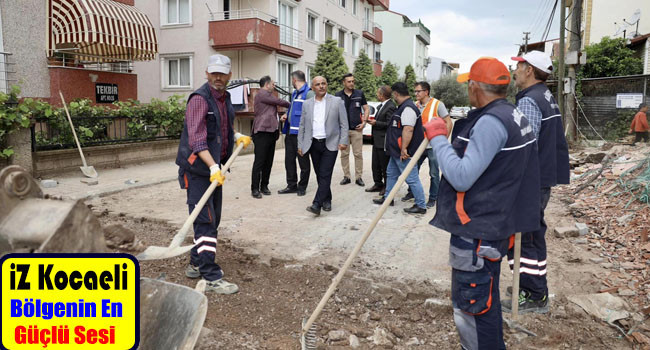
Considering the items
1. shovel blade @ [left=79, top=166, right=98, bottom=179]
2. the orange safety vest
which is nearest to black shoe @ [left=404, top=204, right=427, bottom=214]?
the orange safety vest

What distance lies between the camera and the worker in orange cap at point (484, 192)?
2.53m

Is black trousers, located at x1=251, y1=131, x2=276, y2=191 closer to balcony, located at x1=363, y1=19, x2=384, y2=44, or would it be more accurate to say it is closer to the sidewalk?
the sidewalk

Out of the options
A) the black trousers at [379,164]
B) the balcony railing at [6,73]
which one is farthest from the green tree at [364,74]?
the black trousers at [379,164]

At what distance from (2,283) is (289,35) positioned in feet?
70.5

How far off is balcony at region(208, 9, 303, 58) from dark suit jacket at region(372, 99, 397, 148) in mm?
11507

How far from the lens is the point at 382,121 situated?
8.30 meters

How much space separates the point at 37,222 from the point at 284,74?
2087 centimetres

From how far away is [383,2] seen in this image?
35.8 m

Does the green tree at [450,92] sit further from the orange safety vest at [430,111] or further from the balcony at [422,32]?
the orange safety vest at [430,111]

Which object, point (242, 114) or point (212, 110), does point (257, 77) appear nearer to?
point (242, 114)

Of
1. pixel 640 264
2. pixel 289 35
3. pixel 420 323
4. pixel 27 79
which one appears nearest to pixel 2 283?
pixel 420 323

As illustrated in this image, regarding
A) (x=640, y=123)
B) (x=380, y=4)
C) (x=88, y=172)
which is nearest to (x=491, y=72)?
(x=88, y=172)

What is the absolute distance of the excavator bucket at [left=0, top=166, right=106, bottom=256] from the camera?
1.85m

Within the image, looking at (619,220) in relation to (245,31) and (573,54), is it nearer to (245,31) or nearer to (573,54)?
(573,54)
